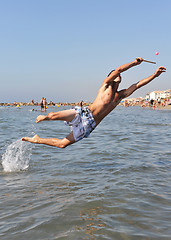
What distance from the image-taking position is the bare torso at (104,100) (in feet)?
A: 18.2

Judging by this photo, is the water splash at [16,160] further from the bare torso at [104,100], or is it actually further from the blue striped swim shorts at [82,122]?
the bare torso at [104,100]

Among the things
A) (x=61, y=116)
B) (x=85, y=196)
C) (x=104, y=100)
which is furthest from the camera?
(x=104, y=100)

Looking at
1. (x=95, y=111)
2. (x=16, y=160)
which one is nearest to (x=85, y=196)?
(x=95, y=111)

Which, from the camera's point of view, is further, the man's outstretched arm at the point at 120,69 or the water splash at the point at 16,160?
the water splash at the point at 16,160

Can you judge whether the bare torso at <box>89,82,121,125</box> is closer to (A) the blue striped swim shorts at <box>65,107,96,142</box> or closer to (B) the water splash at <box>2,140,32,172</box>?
(A) the blue striped swim shorts at <box>65,107,96,142</box>

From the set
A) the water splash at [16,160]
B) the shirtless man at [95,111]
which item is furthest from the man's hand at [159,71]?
the water splash at [16,160]

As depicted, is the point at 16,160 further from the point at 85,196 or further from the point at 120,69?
the point at 120,69

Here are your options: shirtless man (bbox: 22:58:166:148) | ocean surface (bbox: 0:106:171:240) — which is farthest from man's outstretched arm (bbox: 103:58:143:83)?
ocean surface (bbox: 0:106:171:240)

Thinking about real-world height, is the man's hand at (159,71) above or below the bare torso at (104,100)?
above

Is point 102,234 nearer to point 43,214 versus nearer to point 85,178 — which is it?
point 43,214

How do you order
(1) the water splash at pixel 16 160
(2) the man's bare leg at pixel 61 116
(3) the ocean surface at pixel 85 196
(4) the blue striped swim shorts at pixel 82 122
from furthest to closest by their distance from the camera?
(1) the water splash at pixel 16 160
(4) the blue striped swim shorts at pixel 82 122
(2) the man's bare leg at pixel 61 116
(3) the ocean surface at pixel 85 196

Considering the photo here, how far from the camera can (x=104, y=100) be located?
555 centimetres

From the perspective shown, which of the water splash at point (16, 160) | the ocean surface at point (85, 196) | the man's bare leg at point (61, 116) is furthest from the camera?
the water splash at point (16, 160)

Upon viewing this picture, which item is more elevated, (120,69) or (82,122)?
(120,69)
